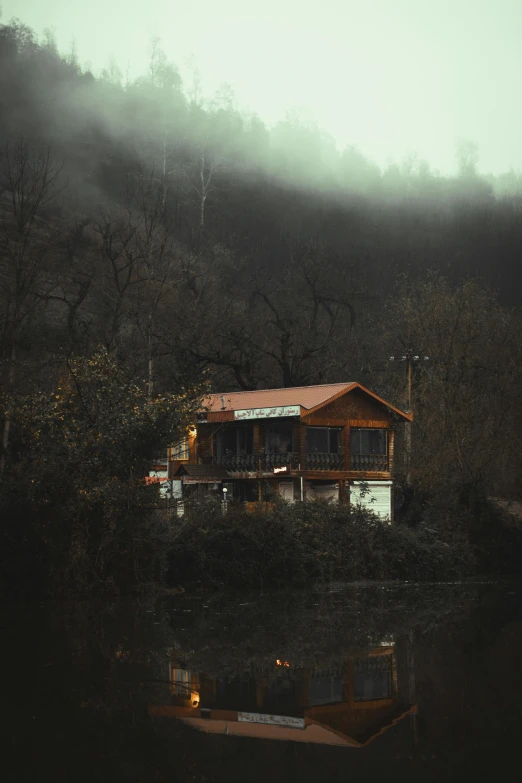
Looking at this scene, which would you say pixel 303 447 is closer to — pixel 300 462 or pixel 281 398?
pixel 300 462

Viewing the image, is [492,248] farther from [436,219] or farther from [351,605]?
[351,605]

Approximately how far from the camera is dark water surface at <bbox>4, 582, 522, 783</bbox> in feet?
31.8

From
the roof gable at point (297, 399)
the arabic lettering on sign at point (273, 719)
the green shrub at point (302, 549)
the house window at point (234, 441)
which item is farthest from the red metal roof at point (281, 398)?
the arabic lettering on sign at point (273, 719)

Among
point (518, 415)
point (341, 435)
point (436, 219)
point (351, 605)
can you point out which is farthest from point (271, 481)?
point (436, 219)

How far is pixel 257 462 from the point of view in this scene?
1951 inches

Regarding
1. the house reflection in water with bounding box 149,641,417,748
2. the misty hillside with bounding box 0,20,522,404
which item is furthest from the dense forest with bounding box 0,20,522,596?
the house reflection in water with bounding box 149,641,417,748

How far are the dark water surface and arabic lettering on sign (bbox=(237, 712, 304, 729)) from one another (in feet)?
0.08

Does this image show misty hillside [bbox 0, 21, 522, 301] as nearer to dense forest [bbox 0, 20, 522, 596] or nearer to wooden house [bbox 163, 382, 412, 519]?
dense forest [bbox 0, 20, 522, 596]

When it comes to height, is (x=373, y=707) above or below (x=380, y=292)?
below

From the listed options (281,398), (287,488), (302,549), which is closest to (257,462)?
(287,488)

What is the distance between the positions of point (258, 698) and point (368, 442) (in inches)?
1521

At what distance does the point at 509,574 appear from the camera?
40.3 metres

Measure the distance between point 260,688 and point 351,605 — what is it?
558 inches

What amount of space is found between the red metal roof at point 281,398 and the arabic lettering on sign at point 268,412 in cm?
48
